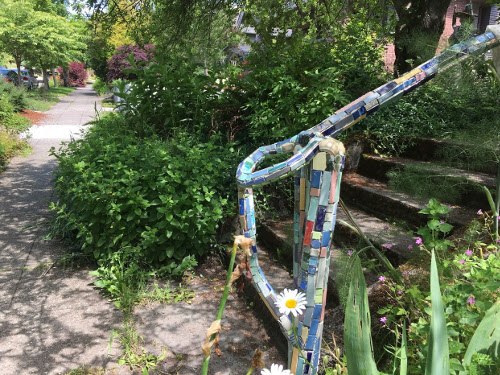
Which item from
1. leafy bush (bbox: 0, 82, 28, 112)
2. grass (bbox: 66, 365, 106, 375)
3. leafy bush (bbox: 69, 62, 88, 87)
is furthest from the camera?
leafy bush (bbox: 69, 62, 88, 87)

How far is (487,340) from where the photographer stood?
1.23 metres

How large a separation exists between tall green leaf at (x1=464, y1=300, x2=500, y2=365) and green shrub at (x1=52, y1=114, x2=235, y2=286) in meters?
2.28

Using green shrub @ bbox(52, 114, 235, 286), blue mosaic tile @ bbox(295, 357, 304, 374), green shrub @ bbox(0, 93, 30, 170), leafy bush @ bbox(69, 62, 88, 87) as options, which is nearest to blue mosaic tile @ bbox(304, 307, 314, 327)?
blue mosaic tile @ bbox(295, 357, 304, 374)

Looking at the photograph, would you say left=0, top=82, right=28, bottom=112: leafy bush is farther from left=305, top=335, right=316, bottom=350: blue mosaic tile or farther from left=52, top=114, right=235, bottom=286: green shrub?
left=305, top=335, right=316, bottom=350: blue mosaic tile

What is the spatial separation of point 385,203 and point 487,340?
2076mm

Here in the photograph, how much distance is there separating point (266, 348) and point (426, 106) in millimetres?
3044

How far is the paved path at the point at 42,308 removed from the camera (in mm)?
2469

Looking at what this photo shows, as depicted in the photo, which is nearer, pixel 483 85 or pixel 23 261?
pixel 483 85

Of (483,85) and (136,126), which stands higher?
(483,85)

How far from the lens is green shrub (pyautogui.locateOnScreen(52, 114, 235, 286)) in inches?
130

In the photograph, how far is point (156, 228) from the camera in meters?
3.28

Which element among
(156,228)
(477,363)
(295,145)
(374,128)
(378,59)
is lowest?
(156,228)

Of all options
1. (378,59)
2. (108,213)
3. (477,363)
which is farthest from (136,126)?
(477,363)

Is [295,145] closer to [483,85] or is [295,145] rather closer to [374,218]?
[374,218]
